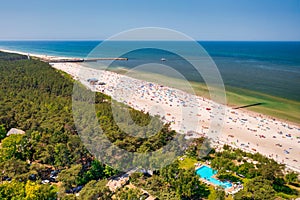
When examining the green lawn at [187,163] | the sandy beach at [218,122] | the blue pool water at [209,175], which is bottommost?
the blue pool water at [209,175]

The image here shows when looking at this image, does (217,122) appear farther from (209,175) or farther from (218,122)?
(209,175)

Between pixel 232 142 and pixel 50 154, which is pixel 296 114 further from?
pixel 50 154

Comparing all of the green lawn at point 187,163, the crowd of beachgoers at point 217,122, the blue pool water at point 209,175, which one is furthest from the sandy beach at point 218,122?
the blue pool water at point 209,175

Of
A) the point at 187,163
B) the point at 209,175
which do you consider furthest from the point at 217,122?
the point at 209,175

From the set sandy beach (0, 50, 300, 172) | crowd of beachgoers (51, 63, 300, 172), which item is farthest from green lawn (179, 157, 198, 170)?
sandy beach (0, 50, 300, 172)

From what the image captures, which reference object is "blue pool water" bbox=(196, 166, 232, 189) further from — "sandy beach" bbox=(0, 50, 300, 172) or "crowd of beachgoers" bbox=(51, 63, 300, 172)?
"crowd of beachgoers" bbox=(51, 63, 300, 172)

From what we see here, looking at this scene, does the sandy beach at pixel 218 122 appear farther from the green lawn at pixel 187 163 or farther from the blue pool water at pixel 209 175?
the blue pool water at pixel 209 175

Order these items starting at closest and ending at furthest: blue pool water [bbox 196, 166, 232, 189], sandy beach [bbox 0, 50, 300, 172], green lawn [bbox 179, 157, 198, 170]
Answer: blue pool water [bbox 196, 166, 232, 189] → green lawn [bbox 179, 157, 198, 170] → sandy beach [bbox 0, 50, 300, 172]
